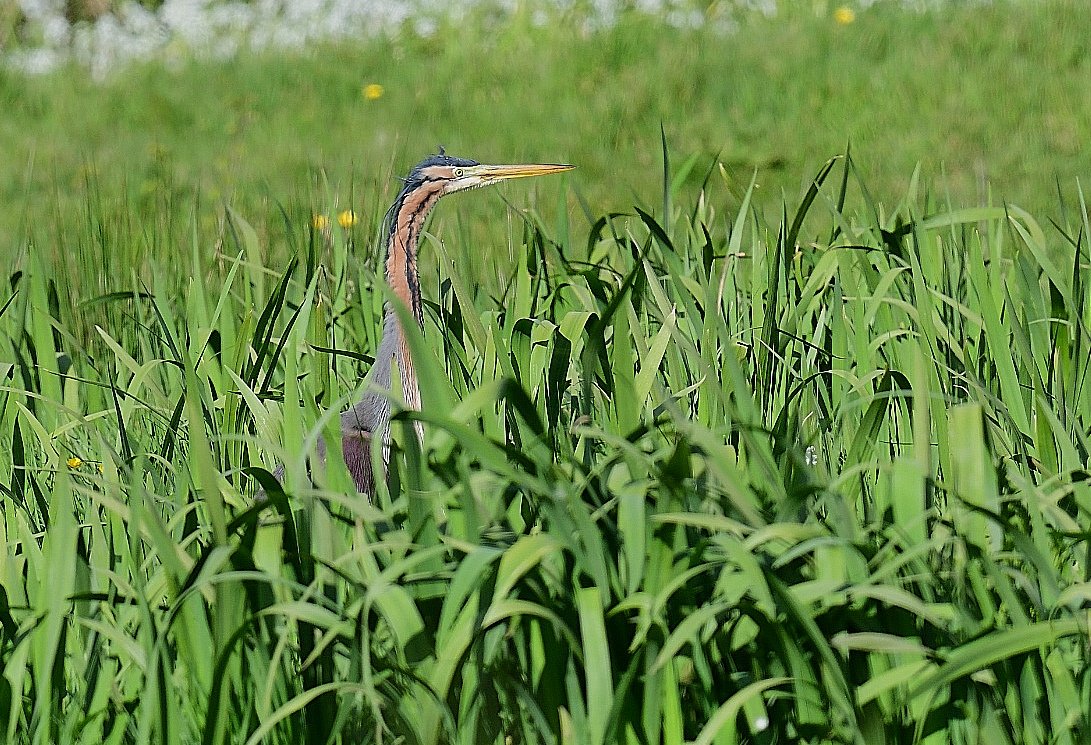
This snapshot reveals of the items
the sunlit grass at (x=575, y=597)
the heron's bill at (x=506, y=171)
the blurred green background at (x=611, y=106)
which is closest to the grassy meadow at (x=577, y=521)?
the sunlit grass at (x=575, y=597)

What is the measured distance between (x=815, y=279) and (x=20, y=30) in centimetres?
918

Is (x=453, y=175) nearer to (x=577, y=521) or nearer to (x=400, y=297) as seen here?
(x=400, y=297)

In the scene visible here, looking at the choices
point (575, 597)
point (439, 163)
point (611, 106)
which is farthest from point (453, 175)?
point (611, 106)

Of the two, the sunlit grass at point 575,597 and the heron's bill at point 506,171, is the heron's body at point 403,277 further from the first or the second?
the sunlit grass at point 575,597

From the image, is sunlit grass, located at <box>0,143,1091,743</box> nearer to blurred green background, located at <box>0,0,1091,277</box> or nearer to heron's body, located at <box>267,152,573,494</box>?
heron's body, located at <box>267,152,573,494</box>

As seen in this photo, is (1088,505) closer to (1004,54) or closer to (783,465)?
(783,465)

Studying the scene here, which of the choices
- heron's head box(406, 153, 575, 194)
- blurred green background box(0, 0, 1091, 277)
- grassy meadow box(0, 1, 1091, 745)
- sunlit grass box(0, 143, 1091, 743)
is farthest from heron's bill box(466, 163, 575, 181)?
blurred green background box(0, 0, 1091, 277)

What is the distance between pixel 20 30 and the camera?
984 cm

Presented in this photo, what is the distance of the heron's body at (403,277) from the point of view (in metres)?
2.31

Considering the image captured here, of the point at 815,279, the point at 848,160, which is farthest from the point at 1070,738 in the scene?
the point at 848,160

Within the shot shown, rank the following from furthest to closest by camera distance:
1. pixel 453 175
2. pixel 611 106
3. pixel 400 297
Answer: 1. pixel 611 106
2. pixel 453 175
3. pixel 400 297

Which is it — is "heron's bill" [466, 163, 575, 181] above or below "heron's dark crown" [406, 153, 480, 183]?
below

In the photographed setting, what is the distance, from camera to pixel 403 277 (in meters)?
2.50

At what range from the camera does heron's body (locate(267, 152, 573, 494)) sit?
2.31m
